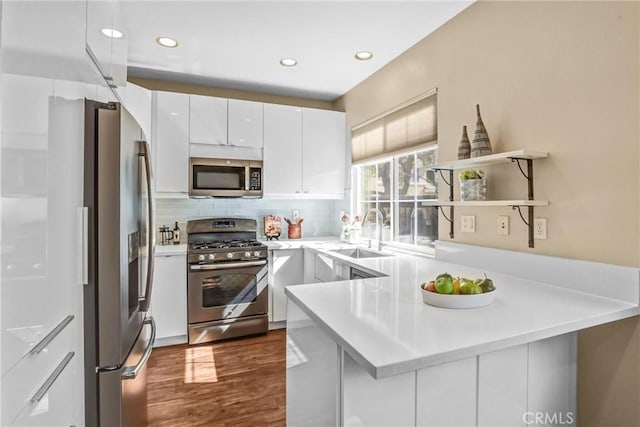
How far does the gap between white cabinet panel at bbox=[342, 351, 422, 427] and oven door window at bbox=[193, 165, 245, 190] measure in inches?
103

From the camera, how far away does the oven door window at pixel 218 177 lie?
328 centimetres

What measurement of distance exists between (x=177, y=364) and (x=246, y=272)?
929 millimetres

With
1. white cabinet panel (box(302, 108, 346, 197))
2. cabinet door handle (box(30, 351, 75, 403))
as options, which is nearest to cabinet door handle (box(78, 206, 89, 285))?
cabinet door handle (box(30, 351, 75, 403))

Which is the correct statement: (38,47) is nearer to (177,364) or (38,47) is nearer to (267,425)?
(267,425)

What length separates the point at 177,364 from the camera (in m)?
2.70

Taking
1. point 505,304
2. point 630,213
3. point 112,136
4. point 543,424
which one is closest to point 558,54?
point 630,213

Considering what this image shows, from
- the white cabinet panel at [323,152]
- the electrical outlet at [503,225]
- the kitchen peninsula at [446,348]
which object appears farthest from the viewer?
the white cabinet panel at [323,152]

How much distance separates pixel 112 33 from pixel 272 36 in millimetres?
1134

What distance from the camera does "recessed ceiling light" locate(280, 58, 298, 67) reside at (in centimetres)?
295

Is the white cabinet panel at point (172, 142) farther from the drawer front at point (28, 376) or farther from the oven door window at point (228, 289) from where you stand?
the drawer front at point (28, 376)

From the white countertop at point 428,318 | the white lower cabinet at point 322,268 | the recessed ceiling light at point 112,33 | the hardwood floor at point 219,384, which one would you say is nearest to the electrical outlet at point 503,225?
the white countertop at point 428,318

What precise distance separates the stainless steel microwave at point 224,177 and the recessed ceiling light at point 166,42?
985 millimetres

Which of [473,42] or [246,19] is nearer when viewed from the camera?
[473,42]

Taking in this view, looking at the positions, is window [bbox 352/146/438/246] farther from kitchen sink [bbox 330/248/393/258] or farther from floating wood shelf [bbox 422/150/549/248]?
floating wood shelf [bbox 422/150/549/248]
